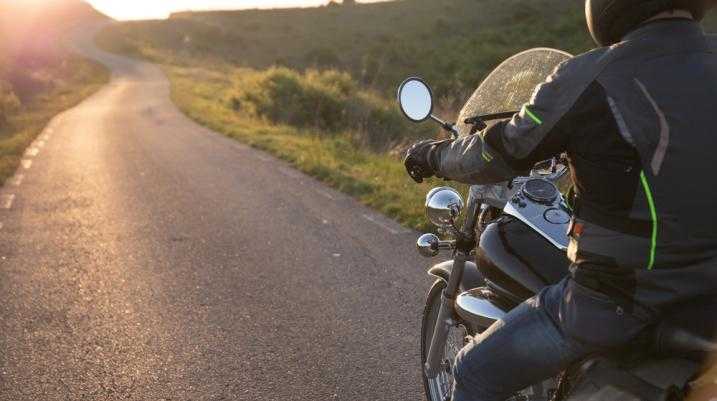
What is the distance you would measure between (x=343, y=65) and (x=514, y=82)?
137 feet

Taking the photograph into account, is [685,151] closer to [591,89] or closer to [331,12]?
[591,89]

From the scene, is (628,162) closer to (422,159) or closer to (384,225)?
(422,159)

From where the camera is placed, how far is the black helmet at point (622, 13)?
1790mm

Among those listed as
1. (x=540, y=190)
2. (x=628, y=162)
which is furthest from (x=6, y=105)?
(x=628, y=162)

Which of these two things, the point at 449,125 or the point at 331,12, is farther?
the point at 331,12

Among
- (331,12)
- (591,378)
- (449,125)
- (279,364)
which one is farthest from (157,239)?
(331,12)

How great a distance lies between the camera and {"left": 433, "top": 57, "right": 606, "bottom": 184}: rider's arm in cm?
177

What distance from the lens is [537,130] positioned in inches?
72.4

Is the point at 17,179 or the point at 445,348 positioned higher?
the point at 445,348

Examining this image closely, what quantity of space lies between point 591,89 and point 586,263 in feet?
1.46

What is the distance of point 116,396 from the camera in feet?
12.4

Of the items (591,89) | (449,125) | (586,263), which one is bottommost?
(586,263)

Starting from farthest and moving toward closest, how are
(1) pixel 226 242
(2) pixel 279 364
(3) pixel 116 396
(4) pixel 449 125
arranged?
(1) pixel 226 242, (2) pixel 279 364, (3) pixel 116 396, (4) pixel 449 125

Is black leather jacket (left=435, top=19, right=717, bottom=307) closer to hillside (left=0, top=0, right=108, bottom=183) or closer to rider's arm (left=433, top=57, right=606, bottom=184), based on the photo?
rider's arm (left=433, top=57, right=606, bottom=184)
